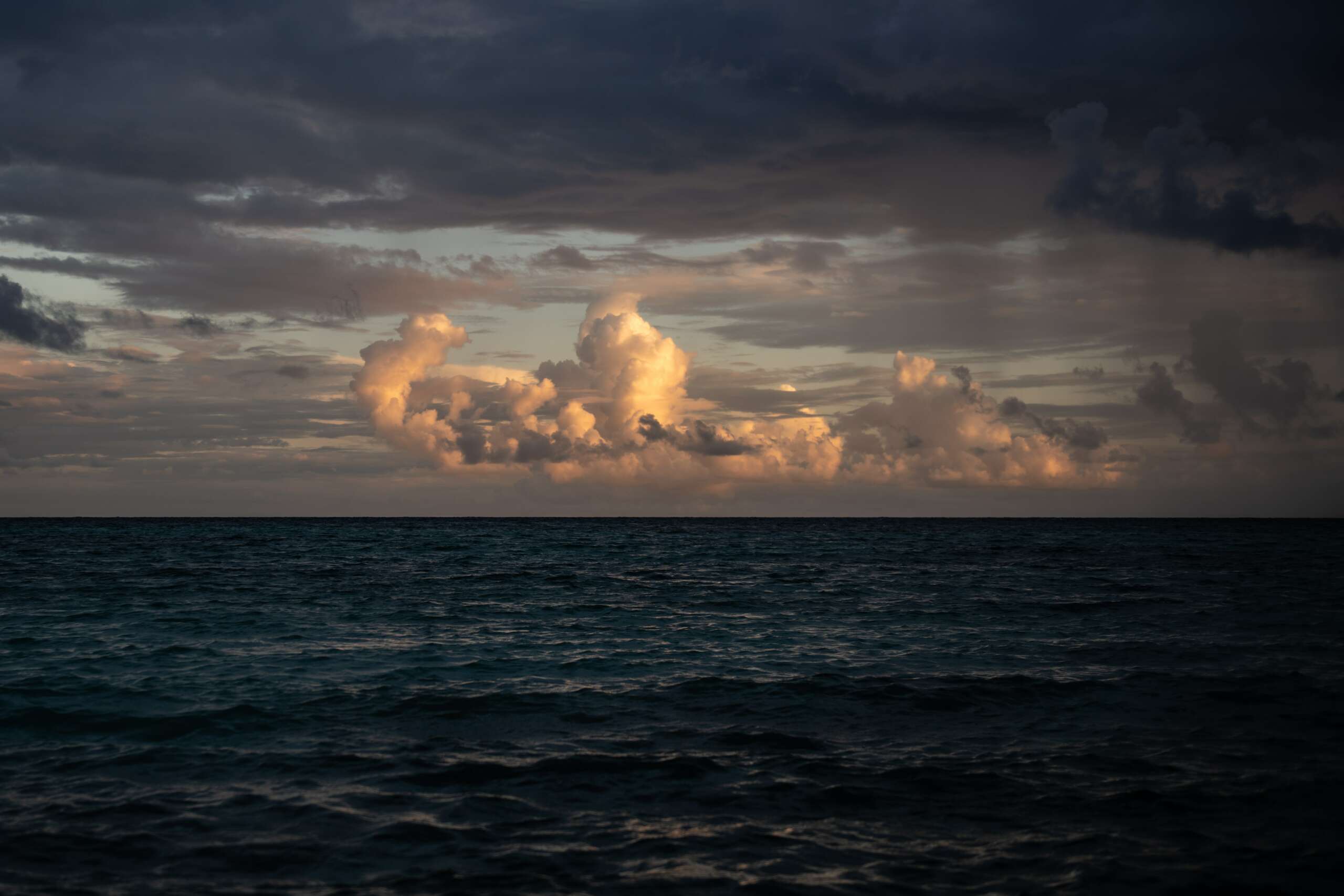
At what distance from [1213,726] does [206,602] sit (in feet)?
120

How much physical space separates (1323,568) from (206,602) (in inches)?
2551

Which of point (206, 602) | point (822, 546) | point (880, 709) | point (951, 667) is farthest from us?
point (822, 546)

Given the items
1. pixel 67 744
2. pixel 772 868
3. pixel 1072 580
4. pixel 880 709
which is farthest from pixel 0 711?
pixel 1072 580

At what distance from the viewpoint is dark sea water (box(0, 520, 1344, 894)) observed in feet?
36.4

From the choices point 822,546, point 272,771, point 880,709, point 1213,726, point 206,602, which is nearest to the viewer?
point 272,771

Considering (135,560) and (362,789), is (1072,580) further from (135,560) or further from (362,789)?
(135,560)

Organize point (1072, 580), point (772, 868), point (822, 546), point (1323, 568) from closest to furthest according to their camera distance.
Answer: point (772, 868)
point (1072, 580)
point (1323, 568)
point (822, 546)

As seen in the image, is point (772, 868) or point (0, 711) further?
point (0, 711)

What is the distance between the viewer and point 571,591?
45906 millimetres

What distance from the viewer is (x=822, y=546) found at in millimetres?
99500

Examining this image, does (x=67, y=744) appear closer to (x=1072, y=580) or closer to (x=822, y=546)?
(x=1072, y=580)

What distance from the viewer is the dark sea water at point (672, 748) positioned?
1109cm

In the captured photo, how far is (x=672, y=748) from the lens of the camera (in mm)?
16141

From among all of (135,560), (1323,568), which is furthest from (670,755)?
(135,560)
